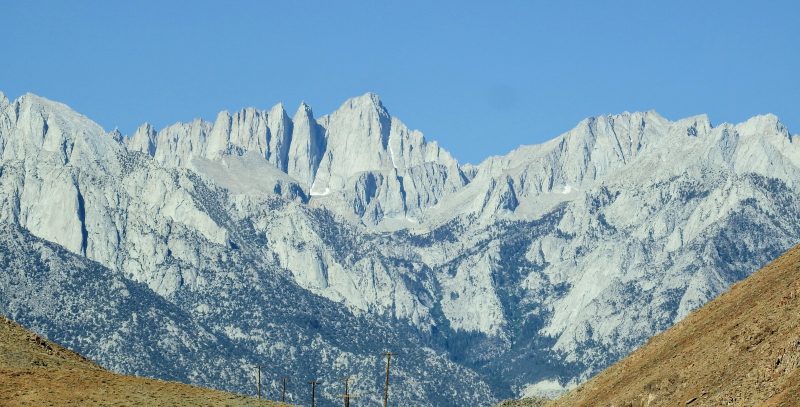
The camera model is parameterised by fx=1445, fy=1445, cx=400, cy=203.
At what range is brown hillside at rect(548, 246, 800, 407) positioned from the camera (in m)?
92.8

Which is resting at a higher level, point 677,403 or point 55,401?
point 55,401

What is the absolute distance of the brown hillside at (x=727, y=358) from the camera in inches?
3654

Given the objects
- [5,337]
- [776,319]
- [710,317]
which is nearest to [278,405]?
[5,337]

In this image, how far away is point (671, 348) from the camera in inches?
4685

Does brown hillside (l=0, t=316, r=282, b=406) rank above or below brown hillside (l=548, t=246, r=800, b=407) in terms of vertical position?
above

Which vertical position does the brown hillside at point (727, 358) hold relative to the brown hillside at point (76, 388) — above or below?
below

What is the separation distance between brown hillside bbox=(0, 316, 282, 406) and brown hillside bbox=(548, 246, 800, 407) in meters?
33.1

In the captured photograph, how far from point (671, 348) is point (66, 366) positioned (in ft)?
179

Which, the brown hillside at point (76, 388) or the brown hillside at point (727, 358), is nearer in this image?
the brown hillside at point (727, 358)

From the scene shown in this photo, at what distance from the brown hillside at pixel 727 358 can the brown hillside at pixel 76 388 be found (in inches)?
1302

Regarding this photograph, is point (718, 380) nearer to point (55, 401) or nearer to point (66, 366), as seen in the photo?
point (55, 401)

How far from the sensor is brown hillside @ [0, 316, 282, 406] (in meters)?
114

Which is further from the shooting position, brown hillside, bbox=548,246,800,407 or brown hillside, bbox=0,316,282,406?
brown hillside, bbox=0,316,282,406

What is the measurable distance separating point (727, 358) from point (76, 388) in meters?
52.0
